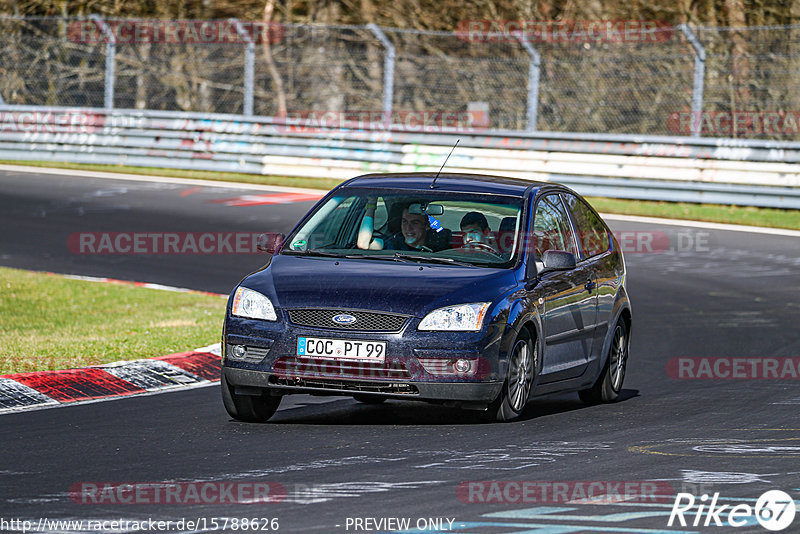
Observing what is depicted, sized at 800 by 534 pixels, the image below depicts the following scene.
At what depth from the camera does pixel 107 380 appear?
10.0m

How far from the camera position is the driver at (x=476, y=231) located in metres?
9.17

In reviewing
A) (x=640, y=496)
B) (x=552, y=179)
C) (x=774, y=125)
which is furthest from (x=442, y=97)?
(x=640, y=496)

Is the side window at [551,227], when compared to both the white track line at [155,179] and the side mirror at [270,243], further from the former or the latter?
the white track line at [155,179]

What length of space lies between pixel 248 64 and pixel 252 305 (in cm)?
1885

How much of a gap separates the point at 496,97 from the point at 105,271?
10.5 metres

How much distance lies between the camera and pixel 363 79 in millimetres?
26656

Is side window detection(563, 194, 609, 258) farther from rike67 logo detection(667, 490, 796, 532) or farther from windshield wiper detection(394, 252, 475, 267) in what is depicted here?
rike67 logo detection(667, 490, 796, 532)

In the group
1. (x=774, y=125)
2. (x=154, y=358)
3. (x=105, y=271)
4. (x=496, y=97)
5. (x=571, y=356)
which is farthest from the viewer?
(x=496, y=97)

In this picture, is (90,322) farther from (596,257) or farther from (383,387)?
(383,387)

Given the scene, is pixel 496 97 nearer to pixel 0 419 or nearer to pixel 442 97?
pixel 442 97

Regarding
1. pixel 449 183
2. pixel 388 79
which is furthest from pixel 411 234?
pixel 388 79

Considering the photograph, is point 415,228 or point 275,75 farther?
point 275,75

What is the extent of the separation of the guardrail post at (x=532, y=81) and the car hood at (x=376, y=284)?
16.4m

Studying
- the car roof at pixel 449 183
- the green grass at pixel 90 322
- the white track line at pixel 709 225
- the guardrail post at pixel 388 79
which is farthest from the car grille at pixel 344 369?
the guardrail post at pixel 388 79
